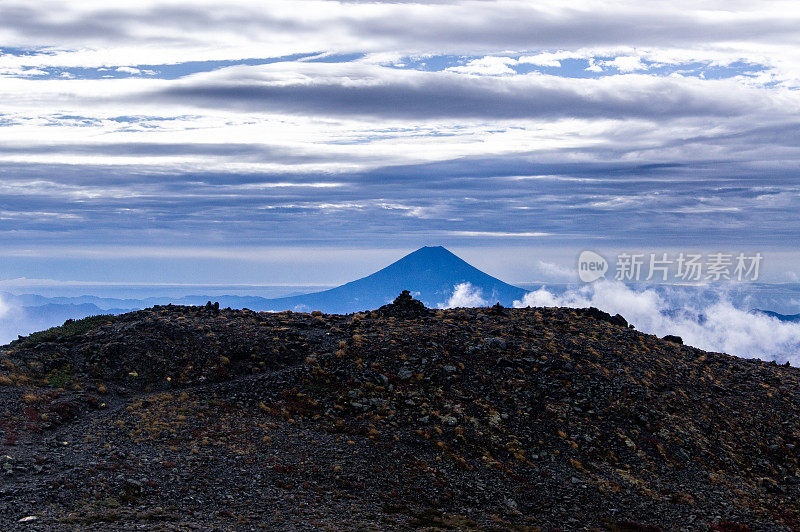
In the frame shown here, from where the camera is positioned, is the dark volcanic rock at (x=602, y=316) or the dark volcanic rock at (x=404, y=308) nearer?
the dark volcanic rock at (x=404, y=308)

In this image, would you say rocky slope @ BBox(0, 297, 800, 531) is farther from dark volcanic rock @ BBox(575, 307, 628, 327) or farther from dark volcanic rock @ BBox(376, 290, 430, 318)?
dark volcanic rock @ BBox(575, 307, 628, 327)

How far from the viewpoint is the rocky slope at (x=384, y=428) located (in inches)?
1155

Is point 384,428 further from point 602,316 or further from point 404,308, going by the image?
point 602,316

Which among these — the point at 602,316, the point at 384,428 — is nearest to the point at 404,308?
the point at 602,316

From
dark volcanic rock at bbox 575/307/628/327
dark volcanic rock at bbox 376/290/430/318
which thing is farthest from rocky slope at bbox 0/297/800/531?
dark volcanic rock at bbox 575/307/628/327

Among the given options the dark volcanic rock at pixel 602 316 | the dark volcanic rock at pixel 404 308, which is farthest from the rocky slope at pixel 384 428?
the dark volcanic rock at pixel 602 316

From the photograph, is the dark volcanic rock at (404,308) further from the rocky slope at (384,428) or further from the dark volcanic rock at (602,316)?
the dark volcanic rock at (602,316)

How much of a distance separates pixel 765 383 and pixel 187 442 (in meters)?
51.1

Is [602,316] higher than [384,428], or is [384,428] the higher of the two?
[602,316]

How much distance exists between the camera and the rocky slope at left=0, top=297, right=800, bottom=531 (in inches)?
1155

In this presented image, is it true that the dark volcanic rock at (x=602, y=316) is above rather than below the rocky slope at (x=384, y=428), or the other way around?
above

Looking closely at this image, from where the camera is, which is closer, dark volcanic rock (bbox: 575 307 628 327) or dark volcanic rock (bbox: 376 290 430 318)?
dark volcanic rock (bbox: 376 290 430 318)

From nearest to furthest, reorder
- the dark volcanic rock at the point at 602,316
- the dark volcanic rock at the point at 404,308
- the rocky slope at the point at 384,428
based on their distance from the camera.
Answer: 1. the rocky slope at the point at 384,428
2. the dark volcanic rock at the point at 404,308
3. the dark volcanic rock at the point at 602,316

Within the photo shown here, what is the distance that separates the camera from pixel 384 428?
38.8 m
